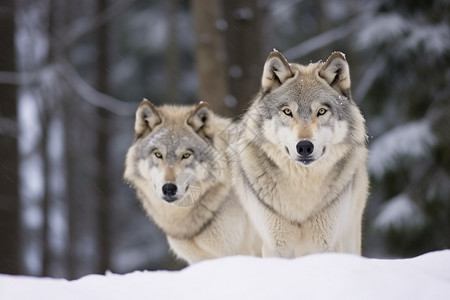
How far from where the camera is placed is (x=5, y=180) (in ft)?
30.9

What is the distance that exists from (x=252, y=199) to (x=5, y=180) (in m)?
6.10

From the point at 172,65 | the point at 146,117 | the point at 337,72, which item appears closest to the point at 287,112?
the point at 337,72

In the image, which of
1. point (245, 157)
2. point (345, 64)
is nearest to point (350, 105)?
point (345, 64)

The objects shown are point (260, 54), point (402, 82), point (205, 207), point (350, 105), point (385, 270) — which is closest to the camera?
point (385, 270)

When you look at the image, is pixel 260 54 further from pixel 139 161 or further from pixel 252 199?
pixel 252 199

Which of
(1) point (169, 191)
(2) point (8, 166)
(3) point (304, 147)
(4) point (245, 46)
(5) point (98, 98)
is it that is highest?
(4) point (245, 46)

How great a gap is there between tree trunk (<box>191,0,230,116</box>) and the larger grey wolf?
3.39 meters

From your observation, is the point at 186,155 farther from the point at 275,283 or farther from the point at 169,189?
the point at 275,283

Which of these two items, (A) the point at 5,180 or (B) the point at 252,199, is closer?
(B) the point at 252,199

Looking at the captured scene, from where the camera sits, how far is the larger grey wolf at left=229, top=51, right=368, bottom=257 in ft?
14.5

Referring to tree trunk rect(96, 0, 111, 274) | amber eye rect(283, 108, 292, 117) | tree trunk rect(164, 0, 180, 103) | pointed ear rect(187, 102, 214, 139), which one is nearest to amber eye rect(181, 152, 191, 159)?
pointed ear rect(187, 102, 214, 139)

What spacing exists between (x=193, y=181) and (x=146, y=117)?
0.87 metres

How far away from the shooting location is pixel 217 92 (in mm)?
8195

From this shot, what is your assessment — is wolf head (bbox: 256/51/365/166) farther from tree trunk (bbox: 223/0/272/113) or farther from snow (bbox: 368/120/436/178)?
snow (bbox: 368/120/436/178)
